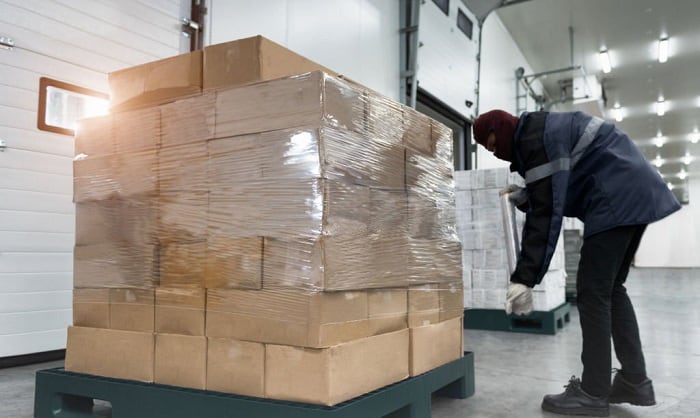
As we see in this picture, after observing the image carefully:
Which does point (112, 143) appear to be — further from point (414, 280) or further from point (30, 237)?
point (30, 237)

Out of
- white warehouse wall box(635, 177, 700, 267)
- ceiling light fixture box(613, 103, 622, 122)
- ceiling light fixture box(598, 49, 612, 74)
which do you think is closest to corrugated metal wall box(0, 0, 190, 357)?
ceiling light fixture box(598, 49, 612, 74)

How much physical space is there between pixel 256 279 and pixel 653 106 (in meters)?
17.7

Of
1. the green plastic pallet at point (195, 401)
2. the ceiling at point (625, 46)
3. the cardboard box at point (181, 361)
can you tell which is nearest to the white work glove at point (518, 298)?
the green plastic pallet at point (195, 401)

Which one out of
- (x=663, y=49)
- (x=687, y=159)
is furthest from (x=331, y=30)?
(x=687, y=159)

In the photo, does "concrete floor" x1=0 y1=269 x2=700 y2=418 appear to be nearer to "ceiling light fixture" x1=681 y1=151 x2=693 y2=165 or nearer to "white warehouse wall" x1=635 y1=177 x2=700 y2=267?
"ceiling light fixture" x1=681 y1=151 x2=693 y2=165

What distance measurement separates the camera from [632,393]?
256 centimetres

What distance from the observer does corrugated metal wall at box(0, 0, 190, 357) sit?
3465 mm

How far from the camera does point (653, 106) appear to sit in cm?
1664

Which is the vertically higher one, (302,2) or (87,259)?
(302,2)

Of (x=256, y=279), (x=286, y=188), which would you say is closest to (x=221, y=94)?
(x=286, y=188)

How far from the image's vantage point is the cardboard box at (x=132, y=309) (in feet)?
7.06

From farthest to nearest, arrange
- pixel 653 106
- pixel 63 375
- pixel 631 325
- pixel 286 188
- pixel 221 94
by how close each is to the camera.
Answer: pixel 653 106, pixel 631 325, pixel 63 375, pixel 221 94, pixel 286 188

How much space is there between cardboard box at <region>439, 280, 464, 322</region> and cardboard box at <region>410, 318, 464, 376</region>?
3 cm

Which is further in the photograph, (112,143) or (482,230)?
(482,230)
